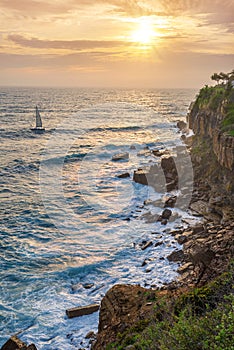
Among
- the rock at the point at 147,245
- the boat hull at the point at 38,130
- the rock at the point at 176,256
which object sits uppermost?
the boat hull at the point at 38,130

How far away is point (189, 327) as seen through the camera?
20.5ft

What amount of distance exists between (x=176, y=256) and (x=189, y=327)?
9.81 m

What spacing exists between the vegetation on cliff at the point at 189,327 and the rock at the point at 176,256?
18.5 ft

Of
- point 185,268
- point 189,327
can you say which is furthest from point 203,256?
point 189,327

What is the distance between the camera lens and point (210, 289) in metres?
9.09

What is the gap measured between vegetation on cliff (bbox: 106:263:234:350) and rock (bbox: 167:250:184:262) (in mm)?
5638

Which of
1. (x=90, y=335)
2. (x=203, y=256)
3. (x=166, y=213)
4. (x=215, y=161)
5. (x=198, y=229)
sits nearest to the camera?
(x=90, y=335)

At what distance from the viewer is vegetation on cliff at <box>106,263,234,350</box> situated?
19.3 ft

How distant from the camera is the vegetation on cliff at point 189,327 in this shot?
588 centimetres

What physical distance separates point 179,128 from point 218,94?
29037 mm

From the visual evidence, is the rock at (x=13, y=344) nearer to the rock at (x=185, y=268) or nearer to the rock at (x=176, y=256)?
the rock at (x=185, y=268)

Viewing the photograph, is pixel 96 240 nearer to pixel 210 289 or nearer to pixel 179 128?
pixel 210 289

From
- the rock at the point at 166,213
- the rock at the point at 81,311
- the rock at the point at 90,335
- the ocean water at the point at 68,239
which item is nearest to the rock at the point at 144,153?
the ocean water at the point at 68,239

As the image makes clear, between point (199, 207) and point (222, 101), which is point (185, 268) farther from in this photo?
point (222, 101)
